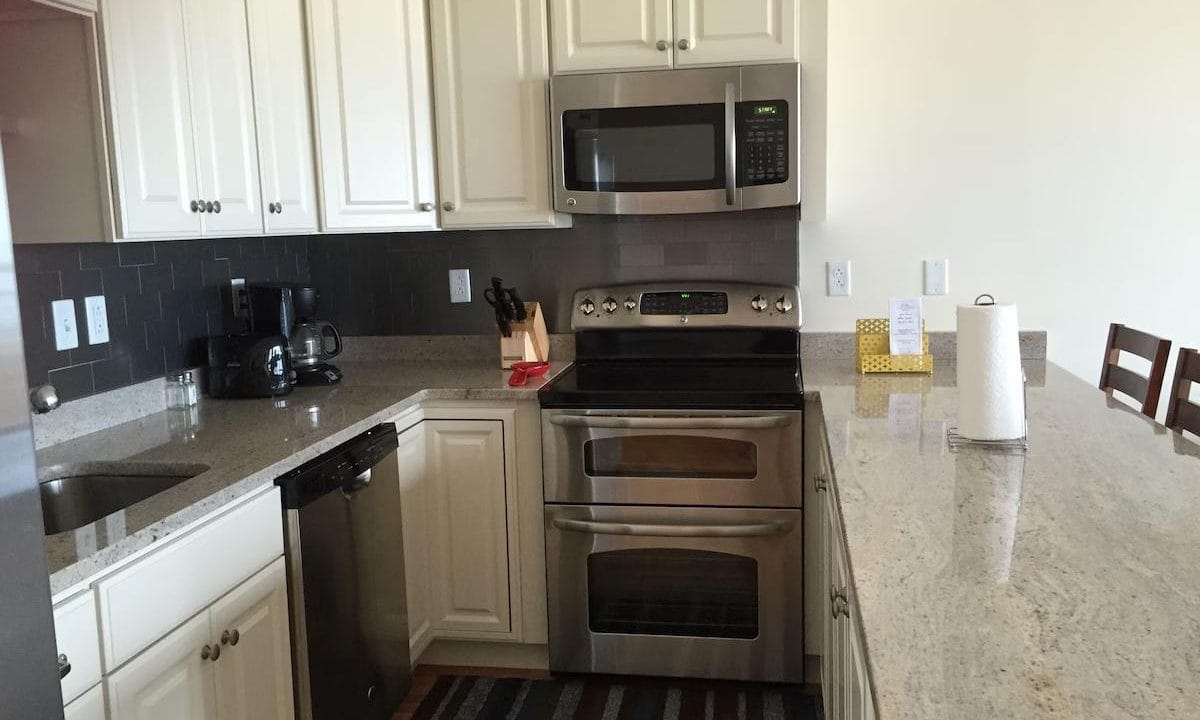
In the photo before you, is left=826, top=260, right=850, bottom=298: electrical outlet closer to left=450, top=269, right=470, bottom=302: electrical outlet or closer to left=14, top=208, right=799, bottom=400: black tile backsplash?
left=14, top=208, right=799, bottom=400: black tile backsplash

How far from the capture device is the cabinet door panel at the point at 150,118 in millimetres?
2076

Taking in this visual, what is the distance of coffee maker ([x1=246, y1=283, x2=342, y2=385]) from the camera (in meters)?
2.96

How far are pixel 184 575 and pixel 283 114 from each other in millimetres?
1434

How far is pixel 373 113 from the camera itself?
2.98 meters

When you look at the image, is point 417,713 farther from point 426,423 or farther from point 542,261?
point 542,261

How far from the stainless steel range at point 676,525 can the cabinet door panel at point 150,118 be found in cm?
109

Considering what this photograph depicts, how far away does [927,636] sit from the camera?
1.13 meters

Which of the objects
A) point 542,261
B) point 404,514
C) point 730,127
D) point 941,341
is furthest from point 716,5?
point 404,514

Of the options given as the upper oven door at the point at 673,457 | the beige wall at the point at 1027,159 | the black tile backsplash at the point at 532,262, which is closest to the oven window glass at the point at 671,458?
the upper oven door at the point at 673,457

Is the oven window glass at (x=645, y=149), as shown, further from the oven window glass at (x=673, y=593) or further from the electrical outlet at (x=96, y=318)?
the electrical outlet at (x=96, y=318)

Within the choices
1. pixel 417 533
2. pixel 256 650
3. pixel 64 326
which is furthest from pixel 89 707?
pixel 417 533

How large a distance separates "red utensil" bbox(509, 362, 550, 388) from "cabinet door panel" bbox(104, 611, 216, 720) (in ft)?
4.08

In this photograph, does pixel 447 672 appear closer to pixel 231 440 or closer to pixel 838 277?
pixel 231 440

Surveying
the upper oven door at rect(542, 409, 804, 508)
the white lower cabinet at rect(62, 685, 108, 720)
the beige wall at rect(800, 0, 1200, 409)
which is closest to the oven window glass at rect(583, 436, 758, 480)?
the upper oven door at rect(542, 409, 804, 508)
